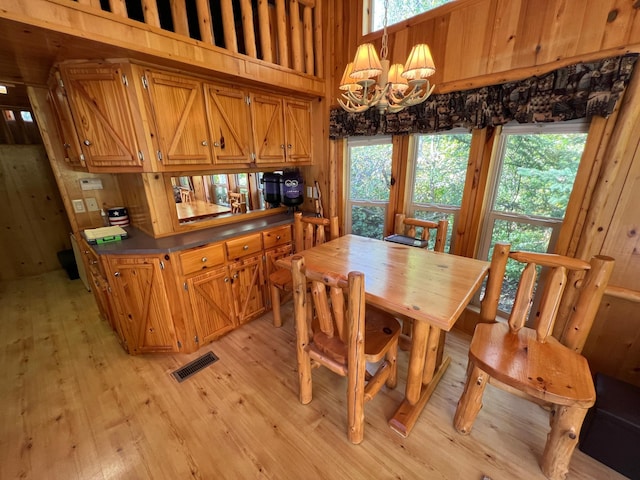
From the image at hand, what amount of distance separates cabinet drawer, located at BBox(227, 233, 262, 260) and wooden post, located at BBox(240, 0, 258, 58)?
1.59 m

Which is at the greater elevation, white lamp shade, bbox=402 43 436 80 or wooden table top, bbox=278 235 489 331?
white lamp shade, bbox=402 43 436 80

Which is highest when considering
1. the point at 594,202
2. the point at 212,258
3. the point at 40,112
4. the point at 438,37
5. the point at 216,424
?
the point at 438,37

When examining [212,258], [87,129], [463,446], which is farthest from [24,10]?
[463,446]

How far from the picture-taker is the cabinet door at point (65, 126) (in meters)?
1.89

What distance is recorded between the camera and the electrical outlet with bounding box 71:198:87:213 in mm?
2393

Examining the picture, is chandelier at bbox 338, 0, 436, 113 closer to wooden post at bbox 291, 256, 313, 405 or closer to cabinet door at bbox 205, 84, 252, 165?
wooden post at bbox 291, 256, 313, 405

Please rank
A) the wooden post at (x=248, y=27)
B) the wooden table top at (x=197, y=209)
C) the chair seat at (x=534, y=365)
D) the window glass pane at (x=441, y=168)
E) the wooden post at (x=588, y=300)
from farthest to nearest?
1. the wooden table top at (x=197, y=209)
2. the window glass pane at (x=441, y=168)
3. the wooden post at (x=248, y=27)
4. the wooden post at (x=588, y=300)
5. the chair seat at (x=534, y=365)

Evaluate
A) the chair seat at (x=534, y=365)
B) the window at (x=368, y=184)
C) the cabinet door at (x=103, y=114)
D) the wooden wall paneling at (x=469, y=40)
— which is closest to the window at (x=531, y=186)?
the wooden wall paneling at (x=469, y=40)

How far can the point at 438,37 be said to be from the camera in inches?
82.1

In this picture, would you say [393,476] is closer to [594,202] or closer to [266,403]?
[266,403]

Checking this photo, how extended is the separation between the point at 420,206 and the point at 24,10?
9.53 feet

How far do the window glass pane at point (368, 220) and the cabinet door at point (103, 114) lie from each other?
218cm

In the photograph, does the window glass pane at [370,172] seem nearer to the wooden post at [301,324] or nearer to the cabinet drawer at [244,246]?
the cabinet drawer at [244,246]

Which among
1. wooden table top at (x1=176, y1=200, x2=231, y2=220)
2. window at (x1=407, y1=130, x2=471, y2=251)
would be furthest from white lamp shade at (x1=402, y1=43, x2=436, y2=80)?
wooden table top at (x1=176, y1=200, x2=231, y2=220)
